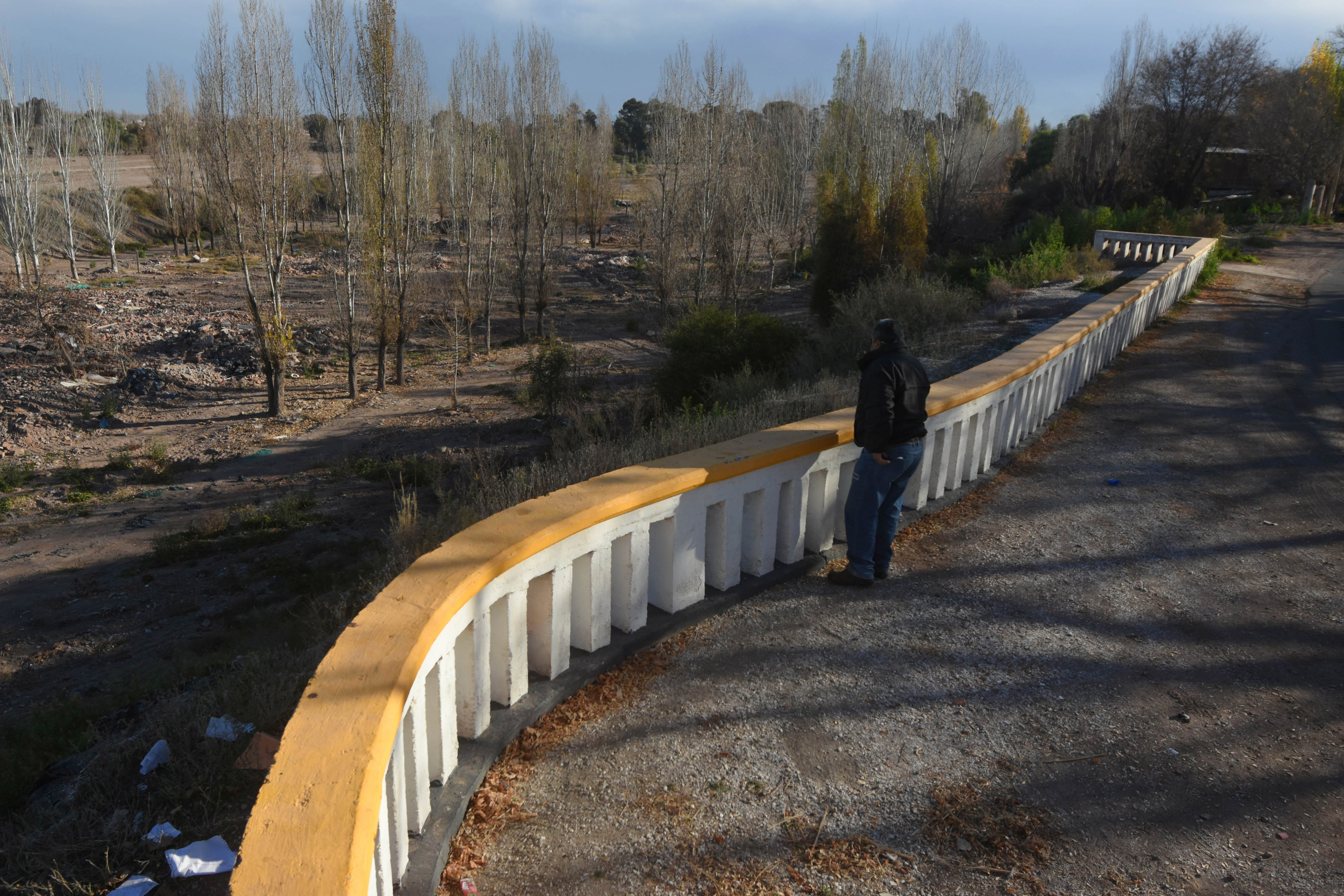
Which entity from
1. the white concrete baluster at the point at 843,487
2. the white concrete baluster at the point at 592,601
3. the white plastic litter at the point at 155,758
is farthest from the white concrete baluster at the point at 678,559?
the white plastic litter at the point at 155,758

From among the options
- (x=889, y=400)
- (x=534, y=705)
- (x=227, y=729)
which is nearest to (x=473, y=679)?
(x=534, y=705)

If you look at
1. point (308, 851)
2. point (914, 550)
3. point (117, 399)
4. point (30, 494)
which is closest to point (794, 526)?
point (914, 550)

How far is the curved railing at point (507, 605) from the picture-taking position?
1.69 m

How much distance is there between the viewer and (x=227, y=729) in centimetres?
348

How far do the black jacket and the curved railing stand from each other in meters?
0.24

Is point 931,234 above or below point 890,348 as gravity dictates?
above

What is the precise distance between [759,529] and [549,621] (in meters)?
1.45

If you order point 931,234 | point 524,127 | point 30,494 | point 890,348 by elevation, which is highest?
point 524,127

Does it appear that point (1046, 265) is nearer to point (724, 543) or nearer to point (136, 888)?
point (724, 543)

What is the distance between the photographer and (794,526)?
4.47 meters

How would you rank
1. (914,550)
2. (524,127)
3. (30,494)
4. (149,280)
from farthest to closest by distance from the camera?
1. (149,280)
2. (524,127)
3. (30,494)
4. (914,550)

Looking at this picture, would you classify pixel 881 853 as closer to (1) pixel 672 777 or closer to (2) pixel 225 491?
(1) pixel 672 777

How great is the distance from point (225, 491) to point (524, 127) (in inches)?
728

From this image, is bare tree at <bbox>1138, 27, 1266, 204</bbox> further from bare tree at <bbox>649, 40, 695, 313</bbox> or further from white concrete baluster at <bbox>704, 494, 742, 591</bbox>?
white concrete baluster at <bbox>704, 494, 742, 591</bbox>
